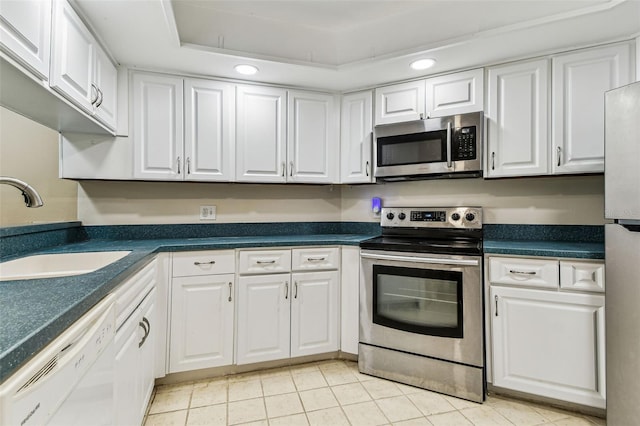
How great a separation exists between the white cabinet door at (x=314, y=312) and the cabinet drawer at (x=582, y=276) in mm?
1363

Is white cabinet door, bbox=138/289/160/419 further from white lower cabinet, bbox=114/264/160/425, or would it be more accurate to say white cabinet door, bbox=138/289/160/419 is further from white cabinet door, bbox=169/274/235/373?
white cabinet door, bbox=169/274/235/373

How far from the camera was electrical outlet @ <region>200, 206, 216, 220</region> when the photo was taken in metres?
2.62

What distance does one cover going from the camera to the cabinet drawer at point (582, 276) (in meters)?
1.70

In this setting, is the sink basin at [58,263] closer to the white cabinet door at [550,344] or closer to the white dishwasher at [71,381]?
the white dishwasher at [71,381]

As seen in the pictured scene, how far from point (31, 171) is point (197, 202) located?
102 centimetres

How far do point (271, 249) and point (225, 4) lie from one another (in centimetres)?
162

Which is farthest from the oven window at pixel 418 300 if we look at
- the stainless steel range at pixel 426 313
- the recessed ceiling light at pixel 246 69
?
the recessed ceiling light at pixel 246 69

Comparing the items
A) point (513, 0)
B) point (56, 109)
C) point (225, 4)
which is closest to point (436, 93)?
point (513, 0)

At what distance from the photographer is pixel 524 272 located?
6.12ft

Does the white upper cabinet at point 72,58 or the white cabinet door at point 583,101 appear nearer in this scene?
the white upper cabinet at point 72,58

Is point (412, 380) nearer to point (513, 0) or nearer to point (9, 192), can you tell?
point (513, 0)

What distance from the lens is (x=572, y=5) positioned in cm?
169

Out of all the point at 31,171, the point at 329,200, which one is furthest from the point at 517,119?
the point at 31,171

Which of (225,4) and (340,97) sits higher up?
(225,4)
